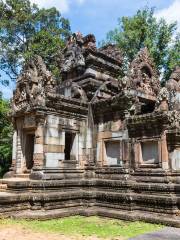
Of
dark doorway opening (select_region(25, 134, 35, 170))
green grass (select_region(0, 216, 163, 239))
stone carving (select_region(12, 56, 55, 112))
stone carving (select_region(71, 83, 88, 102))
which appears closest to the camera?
green grass (select_region(0, 216, 163, 239))

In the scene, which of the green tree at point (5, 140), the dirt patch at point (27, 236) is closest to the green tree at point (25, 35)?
the green tree at point (5, 140)

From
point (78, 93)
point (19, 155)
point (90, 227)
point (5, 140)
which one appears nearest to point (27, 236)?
point (90, 227)

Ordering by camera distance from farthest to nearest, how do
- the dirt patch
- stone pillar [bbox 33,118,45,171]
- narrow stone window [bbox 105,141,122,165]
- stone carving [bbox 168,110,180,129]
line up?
narrow stone window [bbox 105,141,122,165], stone pillar [bbox 33,118,45,171], stone carving [bbox 168,110,180,129], the dirt patch

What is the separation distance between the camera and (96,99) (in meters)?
14.4

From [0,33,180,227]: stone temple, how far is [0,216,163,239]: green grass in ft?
1.50

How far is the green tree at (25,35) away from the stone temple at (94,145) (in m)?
14.6

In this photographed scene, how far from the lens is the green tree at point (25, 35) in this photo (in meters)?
29.8

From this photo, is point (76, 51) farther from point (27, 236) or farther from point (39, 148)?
point (27, 236)

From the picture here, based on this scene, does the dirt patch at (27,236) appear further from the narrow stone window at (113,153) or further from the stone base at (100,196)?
the narrow stone window at (113,153)

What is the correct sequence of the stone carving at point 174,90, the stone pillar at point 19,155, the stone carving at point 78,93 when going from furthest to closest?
the stone carving at point 78,93 → the stone pillar at point 19,155 → the stone carving at point 174,90

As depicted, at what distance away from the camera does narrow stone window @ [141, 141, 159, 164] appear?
11.9m

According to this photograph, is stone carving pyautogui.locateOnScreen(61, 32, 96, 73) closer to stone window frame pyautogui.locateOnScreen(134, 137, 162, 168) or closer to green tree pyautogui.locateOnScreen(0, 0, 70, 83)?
stone window frame pyautogui.locateOnScreen(134, 137, 162, 168)

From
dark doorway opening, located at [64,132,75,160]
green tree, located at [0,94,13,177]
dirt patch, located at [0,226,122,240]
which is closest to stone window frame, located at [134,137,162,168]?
dark doorway opening, located at [64,132,75,160]

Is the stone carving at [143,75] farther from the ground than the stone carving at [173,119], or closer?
farther from the ground
